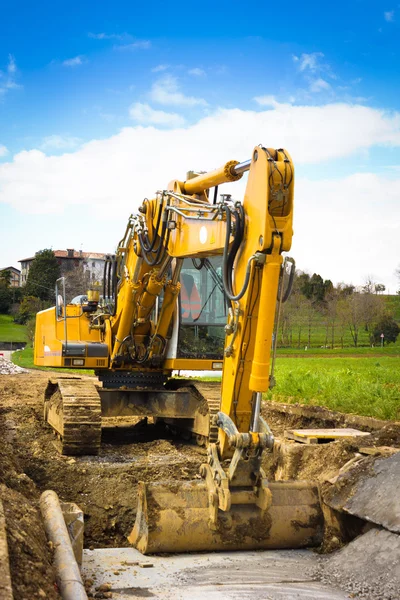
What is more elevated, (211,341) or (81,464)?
(211,341)

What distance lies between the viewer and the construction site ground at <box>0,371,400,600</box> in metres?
4.89

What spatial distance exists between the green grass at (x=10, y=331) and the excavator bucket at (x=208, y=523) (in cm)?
5062

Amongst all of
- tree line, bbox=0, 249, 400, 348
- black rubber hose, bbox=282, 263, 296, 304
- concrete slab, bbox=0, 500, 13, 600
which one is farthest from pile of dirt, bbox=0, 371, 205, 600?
tree line, bbox=0, 249, 400, 348

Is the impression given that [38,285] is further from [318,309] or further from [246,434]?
[246,434]

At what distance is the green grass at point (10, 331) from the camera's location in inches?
2262

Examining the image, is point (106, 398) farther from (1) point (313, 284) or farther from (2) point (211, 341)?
(1) point (313, 284)

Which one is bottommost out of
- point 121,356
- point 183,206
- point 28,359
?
point 28,359

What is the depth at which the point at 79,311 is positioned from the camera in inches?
474

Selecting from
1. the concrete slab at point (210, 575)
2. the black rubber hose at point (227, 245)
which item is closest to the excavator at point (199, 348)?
the black rubber hose at point (227, 245)

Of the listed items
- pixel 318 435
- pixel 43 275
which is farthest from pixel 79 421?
pixel 43 275

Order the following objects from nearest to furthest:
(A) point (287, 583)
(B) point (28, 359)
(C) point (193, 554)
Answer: (A) point (287, 583) < (C) point (193, 554) < (B) point (28, 359)

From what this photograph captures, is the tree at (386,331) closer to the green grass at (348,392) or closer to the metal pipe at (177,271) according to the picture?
the green grass at (348,392)

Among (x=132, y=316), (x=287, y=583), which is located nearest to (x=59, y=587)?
(x=287, y=583)

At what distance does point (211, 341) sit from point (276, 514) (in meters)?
4.75
